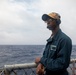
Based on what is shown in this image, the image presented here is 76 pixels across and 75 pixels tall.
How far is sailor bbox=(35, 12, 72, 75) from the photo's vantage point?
3734mm

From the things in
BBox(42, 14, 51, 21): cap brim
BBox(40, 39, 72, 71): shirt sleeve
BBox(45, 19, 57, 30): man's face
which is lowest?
BBox(40, 39, 72, 71): shirt sleeve

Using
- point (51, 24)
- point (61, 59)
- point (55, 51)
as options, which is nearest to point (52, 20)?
point (51, 24)

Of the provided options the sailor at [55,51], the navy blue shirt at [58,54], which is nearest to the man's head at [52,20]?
the sailor at [55,51]

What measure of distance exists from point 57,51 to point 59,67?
0.27 meters

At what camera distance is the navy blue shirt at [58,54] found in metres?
3.72

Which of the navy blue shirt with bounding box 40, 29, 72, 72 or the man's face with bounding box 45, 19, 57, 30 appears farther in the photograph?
the man's face with bounding box 45, 19, 57, 30

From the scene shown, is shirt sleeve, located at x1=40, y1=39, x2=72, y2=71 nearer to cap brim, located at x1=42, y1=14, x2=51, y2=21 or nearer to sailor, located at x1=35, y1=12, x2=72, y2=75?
sailor, located at x1=35, y1=12, x2=72, y2=75

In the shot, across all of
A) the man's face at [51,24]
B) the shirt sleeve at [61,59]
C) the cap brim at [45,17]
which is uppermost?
the cap brim at [45,17]

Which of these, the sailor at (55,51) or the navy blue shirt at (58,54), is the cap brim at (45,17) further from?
the navy blue shirt at (58,54)

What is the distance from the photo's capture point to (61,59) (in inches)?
146

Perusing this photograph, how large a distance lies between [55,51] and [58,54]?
0.28 feet

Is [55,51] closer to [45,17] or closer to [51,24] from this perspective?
[51,24]

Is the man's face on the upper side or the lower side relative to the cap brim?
lower

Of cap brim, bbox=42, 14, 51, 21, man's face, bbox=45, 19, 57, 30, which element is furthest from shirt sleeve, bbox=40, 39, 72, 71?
cap brim, bbox=42, 14, 51, 21
